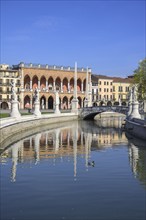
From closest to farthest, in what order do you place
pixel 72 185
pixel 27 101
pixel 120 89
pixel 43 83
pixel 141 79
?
1. pixel 72 185
2. pixel 141 79
3. pixel 27 101
4. pixel 43 83
5. pixel 120 89

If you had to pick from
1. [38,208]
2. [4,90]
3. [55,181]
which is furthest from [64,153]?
[4,90]

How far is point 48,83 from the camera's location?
103 m

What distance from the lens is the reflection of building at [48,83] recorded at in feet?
322

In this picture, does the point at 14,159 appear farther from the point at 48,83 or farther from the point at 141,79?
the point at 48,83

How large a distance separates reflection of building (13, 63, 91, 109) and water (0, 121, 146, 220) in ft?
234

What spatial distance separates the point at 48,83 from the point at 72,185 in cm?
8708

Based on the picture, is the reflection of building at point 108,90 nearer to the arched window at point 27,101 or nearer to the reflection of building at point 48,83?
the reflection of building at point 48,83

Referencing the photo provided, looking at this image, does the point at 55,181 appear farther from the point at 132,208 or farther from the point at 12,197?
the point at 132,208

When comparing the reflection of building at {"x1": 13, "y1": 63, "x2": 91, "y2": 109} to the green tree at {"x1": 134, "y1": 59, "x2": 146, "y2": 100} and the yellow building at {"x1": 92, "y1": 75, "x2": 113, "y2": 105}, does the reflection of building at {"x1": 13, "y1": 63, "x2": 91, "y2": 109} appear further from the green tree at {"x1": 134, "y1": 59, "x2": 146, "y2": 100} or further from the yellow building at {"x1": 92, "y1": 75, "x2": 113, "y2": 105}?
the green tree at {"x1": 134, "y1": 59, "x2": 146, "y2": 100}

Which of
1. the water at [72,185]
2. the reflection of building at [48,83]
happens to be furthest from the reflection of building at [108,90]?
the water at [72,185]

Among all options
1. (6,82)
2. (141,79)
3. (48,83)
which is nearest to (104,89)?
(48,83)

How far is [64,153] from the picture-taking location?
26969 millimetres

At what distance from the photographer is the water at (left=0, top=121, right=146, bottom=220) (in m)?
13.0

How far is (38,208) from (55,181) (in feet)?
13.2
